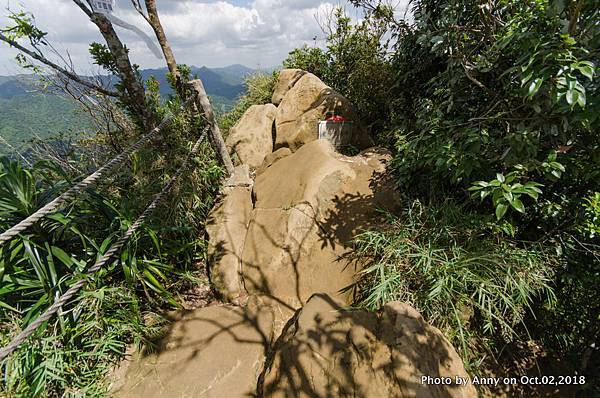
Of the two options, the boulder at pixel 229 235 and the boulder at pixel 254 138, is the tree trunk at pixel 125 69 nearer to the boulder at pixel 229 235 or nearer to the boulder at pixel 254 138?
the boulder at pixel 229 235

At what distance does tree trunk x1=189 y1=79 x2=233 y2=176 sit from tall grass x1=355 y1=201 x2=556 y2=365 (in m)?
2.46

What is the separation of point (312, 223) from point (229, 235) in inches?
39.9

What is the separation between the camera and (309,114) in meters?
4.57

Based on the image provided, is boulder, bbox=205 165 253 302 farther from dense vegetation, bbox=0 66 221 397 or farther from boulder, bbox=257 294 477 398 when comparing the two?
boulder, bbox=257 294 477 398

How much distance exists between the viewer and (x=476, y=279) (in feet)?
7.09

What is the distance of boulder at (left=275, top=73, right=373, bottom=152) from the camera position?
4.50m

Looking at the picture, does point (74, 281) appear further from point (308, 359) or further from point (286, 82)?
point (286, 82)

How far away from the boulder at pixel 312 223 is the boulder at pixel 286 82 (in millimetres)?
2409

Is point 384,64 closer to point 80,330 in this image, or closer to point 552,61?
point 552,61

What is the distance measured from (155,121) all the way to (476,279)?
376 cm

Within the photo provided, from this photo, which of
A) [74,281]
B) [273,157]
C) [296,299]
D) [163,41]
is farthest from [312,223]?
[163,41]

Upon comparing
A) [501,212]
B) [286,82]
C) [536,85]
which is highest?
[536,85]

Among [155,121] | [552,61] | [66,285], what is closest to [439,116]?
[552,61]

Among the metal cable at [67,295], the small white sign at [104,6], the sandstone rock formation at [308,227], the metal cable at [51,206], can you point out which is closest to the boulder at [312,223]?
the sandstone rock formation at [308,227]
